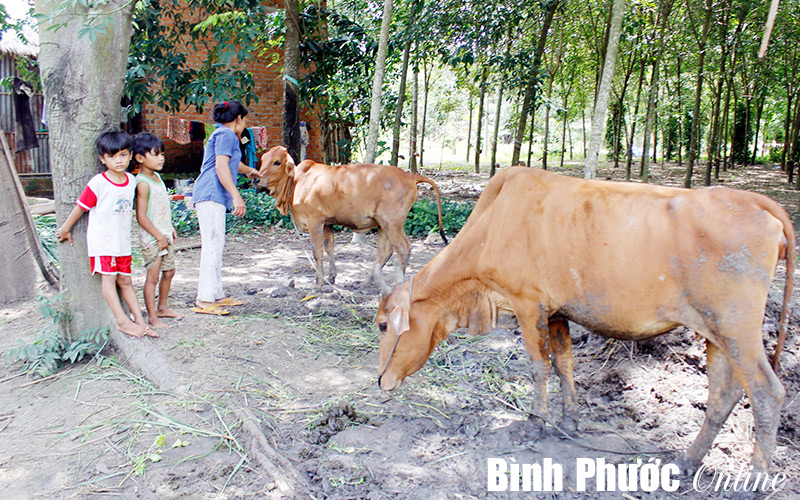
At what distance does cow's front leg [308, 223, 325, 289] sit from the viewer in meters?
6.45

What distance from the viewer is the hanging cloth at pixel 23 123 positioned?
1173cm

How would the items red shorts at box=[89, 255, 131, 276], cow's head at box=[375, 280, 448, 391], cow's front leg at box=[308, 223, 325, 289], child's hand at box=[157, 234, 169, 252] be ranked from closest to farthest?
cow's head at box=[375, 280, 448, 391] < red shorts at box=[89, 255, 131, 276] < child's hand at box=[157, 234, 169, 252] < cow's front leg at box=[308, 223, 325, 289]

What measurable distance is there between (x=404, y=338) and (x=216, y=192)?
8.37ft

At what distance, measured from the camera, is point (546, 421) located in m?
3.52

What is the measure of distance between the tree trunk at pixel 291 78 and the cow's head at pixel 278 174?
3599 millimetres

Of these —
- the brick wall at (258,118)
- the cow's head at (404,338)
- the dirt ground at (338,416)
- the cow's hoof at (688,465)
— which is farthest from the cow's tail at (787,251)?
Result: the brick wall at (258,118)

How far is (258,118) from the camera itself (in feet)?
42.8

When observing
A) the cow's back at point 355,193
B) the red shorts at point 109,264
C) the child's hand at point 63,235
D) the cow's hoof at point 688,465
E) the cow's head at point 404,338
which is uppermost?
the cow's back at point 355,193

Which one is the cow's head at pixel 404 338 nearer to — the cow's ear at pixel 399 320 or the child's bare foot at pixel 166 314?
the cow's ear at pixel 399 320

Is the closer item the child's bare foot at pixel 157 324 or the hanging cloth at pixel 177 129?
the child's bare foot at pixel 157 324

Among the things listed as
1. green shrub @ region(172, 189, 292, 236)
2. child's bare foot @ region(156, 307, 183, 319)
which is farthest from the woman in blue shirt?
green shrub @ region(172, 189, 292, 236)

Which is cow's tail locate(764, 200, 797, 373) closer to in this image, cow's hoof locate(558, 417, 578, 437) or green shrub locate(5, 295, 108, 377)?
cow's hoof locate(558, 417, 578, 437)

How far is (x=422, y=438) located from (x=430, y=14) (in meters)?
8.28

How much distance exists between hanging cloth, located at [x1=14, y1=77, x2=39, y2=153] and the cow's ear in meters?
11.5
